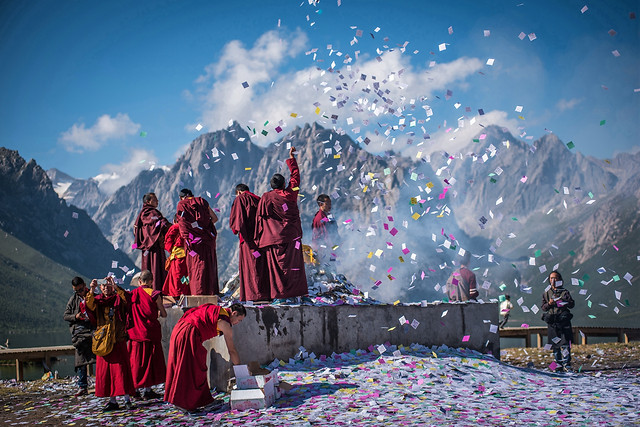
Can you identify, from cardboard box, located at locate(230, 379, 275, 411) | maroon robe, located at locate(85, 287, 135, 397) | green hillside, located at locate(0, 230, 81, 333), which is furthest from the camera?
green hillside, located at locate(0, 230, 81, 333)

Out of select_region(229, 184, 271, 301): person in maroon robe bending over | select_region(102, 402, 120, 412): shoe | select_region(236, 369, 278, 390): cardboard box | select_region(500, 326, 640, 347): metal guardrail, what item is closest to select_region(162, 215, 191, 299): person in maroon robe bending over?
select_region(229, 184, 271, 301): person in maroon robe bending over

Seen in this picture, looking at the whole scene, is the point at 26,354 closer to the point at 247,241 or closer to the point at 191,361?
the point at 247,241

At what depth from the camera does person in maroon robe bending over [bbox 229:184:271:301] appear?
33.2 feet

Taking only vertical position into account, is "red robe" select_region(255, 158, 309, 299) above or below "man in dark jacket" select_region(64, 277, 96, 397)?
above

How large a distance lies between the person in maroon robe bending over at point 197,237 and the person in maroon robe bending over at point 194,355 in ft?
10.6

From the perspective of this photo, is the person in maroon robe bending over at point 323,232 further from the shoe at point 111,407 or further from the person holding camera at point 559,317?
the shoe at point 111,407

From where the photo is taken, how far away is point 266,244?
32.8 feet

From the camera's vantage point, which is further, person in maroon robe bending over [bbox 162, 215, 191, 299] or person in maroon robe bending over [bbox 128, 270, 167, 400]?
person in maroon robe bending over [bbox 162, 215, 191, 299]

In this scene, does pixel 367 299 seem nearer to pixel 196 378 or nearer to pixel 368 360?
pixel 368 360

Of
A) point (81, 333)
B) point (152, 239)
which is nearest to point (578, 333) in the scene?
point (152, 239)

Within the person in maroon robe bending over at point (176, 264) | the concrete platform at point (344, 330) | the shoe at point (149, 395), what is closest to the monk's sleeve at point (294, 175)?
the concrete platform at point (344, 330)

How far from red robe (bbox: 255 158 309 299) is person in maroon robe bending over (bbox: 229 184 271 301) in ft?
0.59

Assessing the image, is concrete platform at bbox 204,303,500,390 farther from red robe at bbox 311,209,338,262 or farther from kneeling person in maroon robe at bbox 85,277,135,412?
red robe at bbox 311,209,338,262

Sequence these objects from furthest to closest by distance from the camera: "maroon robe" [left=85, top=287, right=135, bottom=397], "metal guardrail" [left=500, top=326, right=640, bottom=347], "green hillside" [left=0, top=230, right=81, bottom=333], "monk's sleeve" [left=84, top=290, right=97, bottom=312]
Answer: "green hillside" [left=0, top=230, right=81, bottom=333], "metal guardrail" [left=500, top=326, right=640, bottom=347], "monk's sleeve" [left=84, top=290, right=97, bottom=312], "maroon robe" [left=85, top=287, right=135, bottom=397]
